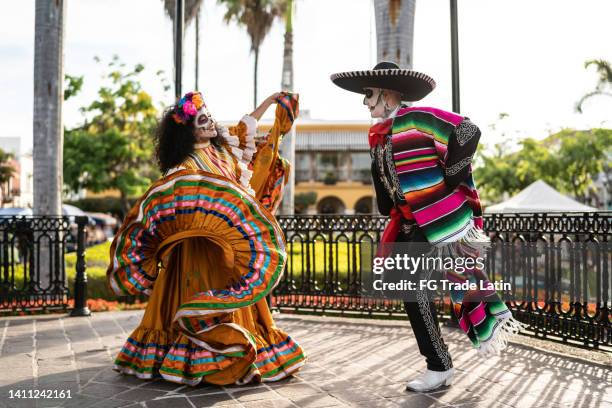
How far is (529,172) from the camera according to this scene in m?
35.2

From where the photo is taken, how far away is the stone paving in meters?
3.96

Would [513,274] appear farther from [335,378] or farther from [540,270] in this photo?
[335,378]

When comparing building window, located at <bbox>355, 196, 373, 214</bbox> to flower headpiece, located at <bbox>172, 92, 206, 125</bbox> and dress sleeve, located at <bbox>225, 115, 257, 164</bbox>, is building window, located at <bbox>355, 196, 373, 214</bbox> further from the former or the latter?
flower headpiece, located at <bbox>172, 92, 206, 125</bbox>

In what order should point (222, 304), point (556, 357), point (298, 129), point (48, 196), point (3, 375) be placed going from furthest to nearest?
point (298, 129) → point (48, 196) → point (556, 357) → point (3, 375) → point (222, 304)

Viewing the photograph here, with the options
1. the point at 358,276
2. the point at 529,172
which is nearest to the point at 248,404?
the point at 358,276

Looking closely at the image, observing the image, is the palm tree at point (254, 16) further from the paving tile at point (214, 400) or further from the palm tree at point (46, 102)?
the paving tile at point (214, 400)

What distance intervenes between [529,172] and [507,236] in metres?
30.6

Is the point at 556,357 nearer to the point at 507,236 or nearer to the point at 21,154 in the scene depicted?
the point at 507,236

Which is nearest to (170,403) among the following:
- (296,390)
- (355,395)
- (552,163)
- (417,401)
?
(296,390)

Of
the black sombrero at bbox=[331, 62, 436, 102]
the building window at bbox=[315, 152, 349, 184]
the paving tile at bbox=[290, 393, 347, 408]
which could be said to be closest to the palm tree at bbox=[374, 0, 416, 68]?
the black sombrero at bbox=[331, 62, 436, 102]

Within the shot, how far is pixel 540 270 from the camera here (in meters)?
6.34

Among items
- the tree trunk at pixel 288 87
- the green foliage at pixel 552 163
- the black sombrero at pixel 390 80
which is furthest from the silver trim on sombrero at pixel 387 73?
the green foliage at pixel 552 163

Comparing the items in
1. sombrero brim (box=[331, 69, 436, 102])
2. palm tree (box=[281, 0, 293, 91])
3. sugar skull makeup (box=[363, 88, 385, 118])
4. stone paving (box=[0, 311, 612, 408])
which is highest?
palm tree (box=[281, 0, 293, 91])

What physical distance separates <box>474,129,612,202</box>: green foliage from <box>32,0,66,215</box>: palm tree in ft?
86.1
